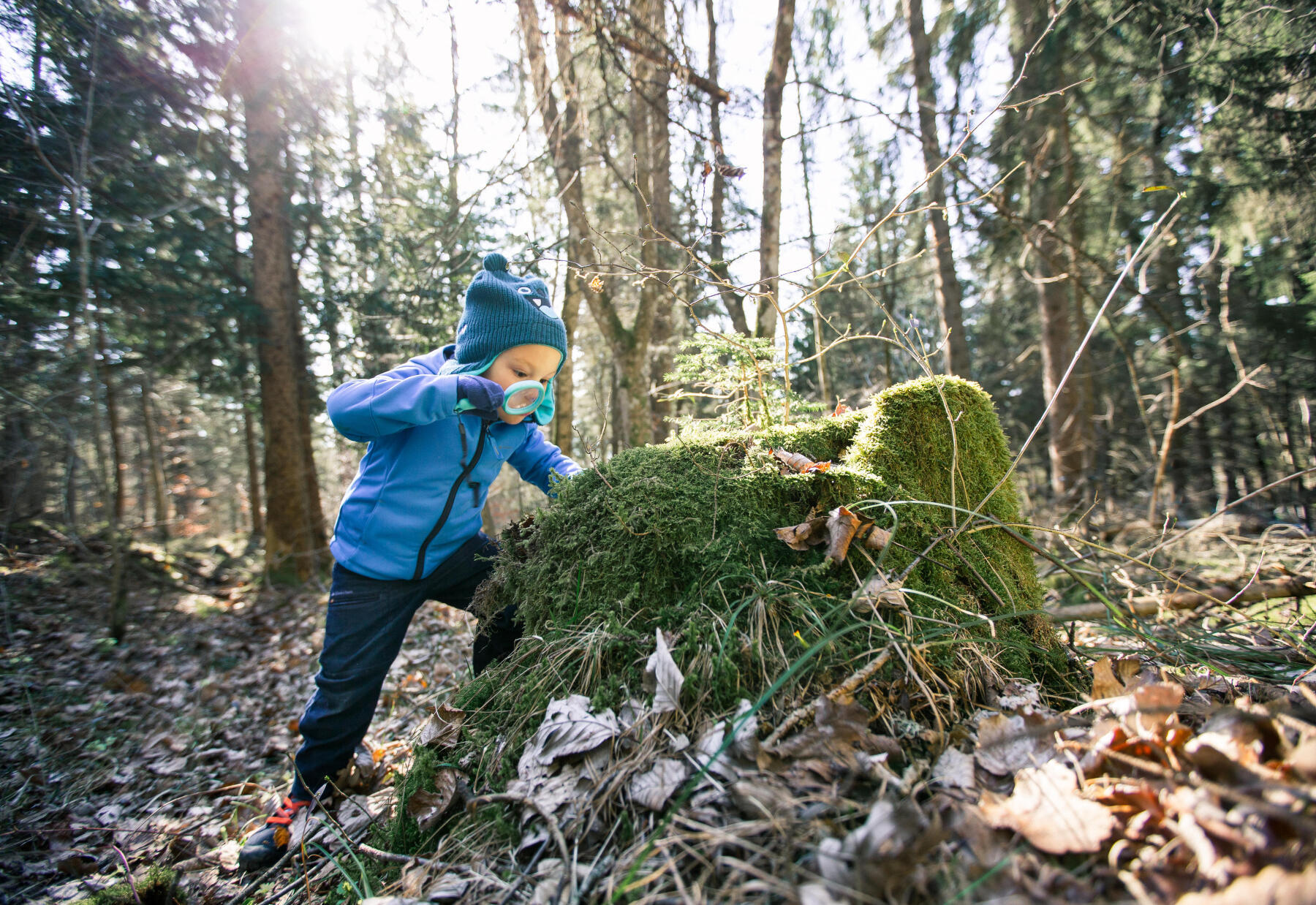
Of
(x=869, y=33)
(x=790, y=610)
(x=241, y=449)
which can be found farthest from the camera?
(x=241, y=449)

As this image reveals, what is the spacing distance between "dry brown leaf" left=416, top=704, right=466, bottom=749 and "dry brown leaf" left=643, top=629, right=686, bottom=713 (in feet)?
2.46

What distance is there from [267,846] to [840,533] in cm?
254

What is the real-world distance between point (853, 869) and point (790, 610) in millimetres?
767

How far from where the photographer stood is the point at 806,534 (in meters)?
1.87

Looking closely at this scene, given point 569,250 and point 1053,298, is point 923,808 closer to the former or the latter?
point 569,250

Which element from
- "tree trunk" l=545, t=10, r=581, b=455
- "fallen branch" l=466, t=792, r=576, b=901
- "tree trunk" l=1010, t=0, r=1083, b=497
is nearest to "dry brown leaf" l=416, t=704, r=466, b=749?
"fallen branch" l=466, t=792, r=576, b=901

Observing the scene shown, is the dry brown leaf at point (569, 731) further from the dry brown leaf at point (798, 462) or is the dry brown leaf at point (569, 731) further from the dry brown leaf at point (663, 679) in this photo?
the dry brown leaf at point (798, 462)

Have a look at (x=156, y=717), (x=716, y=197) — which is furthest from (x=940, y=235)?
(x=156, y=717)

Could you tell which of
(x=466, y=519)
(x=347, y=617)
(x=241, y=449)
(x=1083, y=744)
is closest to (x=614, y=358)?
(x=466, y=519)

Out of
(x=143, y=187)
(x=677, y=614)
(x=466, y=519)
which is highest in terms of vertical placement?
(x=143, y=187)

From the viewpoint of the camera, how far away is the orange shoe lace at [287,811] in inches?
88.6

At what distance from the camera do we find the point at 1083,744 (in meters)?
1.22

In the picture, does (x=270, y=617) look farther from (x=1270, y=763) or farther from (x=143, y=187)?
(x=1270, y=763)

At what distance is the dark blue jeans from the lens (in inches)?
93.0
